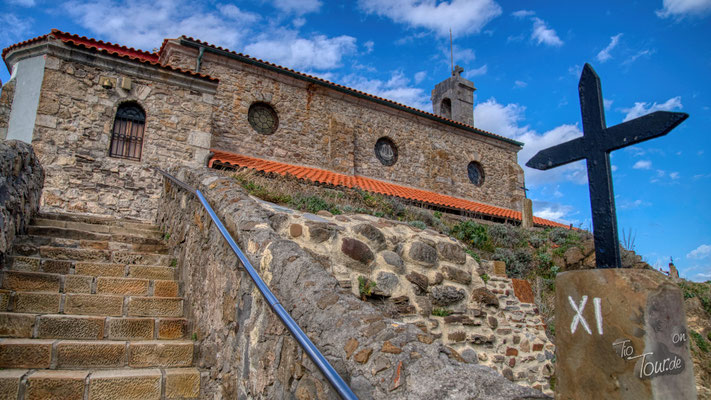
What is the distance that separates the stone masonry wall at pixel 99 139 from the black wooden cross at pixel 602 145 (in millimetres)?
8531

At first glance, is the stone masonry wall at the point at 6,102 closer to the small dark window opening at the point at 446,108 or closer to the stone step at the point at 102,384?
the stone step at the point at 102,384

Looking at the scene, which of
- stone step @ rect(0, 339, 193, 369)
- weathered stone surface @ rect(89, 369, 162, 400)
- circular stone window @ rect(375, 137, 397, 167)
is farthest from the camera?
circular stone window @ rect(375, 137, 397, 167)

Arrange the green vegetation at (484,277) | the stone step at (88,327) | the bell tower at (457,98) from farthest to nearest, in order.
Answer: the bell tower at (457,98) → the green vegetation at (484,277) → the stone step at (88,327)

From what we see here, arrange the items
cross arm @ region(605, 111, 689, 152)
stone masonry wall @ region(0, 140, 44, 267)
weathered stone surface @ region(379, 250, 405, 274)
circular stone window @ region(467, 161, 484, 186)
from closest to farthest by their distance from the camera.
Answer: cross arm @ region(605, 111, 689, 152) < stone masonry wall @ region(0, 140, 44, 267) < weathered stone surface @ region(379, 250, 405, 274) < circular stone window @ region(467, 161, 484, 186)

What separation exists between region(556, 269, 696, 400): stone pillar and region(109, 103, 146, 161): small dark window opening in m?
9.18

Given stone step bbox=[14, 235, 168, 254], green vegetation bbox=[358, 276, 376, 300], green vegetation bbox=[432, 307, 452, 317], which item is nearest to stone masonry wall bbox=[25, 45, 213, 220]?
stone step bbox=[14, 235, 168, 254]

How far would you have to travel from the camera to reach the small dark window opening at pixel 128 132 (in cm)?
866

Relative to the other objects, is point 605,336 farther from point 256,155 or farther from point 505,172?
point 505,172

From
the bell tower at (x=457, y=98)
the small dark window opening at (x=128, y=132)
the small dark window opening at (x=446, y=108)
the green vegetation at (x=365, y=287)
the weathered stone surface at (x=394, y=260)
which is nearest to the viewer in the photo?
the green vegetation at (x=365, y=287)

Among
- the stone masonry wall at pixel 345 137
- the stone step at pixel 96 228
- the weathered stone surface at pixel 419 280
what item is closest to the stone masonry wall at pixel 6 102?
the stone masonry wall at pixel 345 137

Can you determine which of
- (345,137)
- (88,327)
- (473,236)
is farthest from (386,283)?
(345,137)

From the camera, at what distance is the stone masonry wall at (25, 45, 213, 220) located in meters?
8.02

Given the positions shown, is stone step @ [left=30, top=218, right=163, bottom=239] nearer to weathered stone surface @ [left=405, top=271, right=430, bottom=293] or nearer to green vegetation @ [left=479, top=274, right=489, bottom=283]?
weathered stone surface @ [left=405, top=271, right=430, bottom=293]

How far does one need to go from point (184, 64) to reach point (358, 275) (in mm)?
9555
